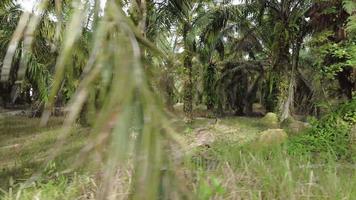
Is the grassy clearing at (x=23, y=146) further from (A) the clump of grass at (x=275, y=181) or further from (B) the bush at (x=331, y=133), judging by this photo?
(B) the bush at (x=331, y=133)

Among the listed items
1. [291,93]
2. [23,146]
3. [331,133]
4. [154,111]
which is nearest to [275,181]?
[154,111]

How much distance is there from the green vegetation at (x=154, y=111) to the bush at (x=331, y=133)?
3 cm

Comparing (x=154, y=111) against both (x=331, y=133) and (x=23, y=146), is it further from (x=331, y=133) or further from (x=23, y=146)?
(x=23, y=146)

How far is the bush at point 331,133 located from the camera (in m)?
8.28

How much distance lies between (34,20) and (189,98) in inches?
592

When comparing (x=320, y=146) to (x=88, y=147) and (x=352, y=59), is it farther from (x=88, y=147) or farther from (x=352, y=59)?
(x=88, y=147)

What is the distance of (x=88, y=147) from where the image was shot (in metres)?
1.26

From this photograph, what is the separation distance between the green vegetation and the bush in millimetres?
32

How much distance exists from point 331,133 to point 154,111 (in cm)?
855

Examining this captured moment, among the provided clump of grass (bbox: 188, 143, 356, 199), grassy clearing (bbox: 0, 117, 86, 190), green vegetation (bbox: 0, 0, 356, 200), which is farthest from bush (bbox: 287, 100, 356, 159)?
grassy clearing (bbox: 0, 117, 86, 190)

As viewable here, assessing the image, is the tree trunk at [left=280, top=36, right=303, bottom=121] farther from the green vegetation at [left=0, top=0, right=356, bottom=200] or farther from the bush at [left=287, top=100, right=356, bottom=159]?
the bush at [left=287, top=100, right=356, bottom=159]

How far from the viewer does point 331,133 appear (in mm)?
9211

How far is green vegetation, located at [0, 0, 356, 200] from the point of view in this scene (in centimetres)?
129

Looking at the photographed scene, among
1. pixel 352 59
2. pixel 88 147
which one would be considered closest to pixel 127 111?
pixel 88 147
